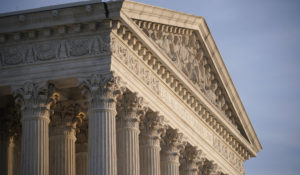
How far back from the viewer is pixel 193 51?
180 ft

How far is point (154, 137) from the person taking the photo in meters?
48.4

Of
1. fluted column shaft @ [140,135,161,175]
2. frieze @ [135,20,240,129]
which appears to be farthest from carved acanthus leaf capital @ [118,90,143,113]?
frieze @ [135,20,240,129]

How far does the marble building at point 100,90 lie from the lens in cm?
4203

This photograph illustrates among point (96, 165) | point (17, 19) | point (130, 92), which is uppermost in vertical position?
point (17, 19)

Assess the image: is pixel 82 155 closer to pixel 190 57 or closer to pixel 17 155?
pixel 17 155

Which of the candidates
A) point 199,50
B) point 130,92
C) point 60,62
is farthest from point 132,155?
point 199,50

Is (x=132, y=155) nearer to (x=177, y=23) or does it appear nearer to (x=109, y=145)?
(x=109, y=145)

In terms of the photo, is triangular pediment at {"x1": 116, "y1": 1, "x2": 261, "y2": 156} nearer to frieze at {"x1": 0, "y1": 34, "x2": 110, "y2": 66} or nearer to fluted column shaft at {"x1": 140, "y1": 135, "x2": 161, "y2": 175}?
frieze at {"x1": 0, "y1": 34, "x2": 110, "y2": 66}

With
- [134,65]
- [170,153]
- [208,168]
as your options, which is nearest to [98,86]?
[134,65]

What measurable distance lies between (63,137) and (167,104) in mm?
6497

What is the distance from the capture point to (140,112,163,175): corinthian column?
157 feet

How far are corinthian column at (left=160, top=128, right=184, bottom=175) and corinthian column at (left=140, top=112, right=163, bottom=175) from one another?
2273 millimetres

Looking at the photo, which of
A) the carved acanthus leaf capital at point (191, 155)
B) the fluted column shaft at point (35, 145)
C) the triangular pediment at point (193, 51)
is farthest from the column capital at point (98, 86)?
the carved acanthus leaf capital at point (191, 155)

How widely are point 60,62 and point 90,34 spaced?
Result: 6.43 ft
